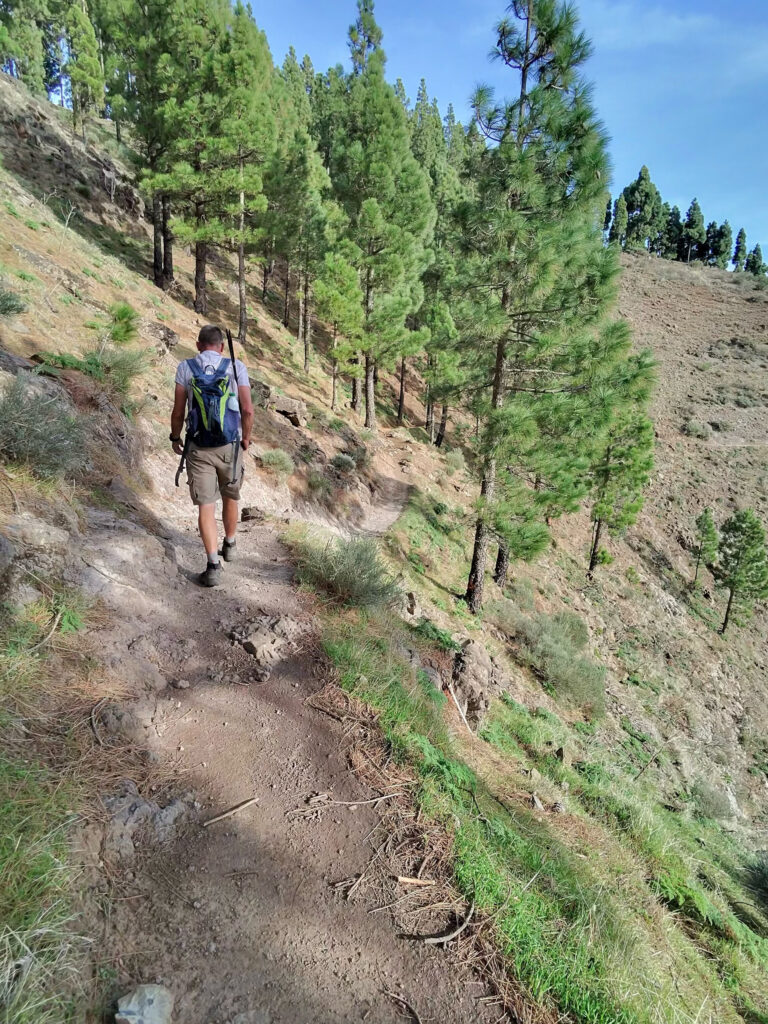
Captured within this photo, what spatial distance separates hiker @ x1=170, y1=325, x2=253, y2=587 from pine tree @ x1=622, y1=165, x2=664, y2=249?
8747 centimetres

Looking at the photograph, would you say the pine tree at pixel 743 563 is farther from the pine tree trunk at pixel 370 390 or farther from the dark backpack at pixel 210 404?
the dark backpack at pixel 210 404

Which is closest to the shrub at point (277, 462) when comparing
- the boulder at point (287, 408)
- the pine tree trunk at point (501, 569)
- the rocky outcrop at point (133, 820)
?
the boulder at point (287, 408)

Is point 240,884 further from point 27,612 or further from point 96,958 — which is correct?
point 27,612

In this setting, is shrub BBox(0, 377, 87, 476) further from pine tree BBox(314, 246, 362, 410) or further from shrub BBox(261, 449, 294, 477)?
pine tree BBox(314, 246, 362, 410)

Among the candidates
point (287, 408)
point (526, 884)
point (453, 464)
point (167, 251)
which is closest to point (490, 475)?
point (287, 408)

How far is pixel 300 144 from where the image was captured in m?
20.7

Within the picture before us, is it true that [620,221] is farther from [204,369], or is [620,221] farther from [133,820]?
[133,820]

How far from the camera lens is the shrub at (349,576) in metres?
5.20

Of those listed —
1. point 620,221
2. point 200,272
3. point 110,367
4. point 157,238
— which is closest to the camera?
point 110,367

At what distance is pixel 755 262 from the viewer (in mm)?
74750

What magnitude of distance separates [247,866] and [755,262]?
99.9 m

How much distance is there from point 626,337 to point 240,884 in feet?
31.3

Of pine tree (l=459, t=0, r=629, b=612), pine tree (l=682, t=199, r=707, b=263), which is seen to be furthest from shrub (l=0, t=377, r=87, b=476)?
pine tree (l=682, t=199, r=707, b=263)

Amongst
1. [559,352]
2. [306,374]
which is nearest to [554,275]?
[559,352]
